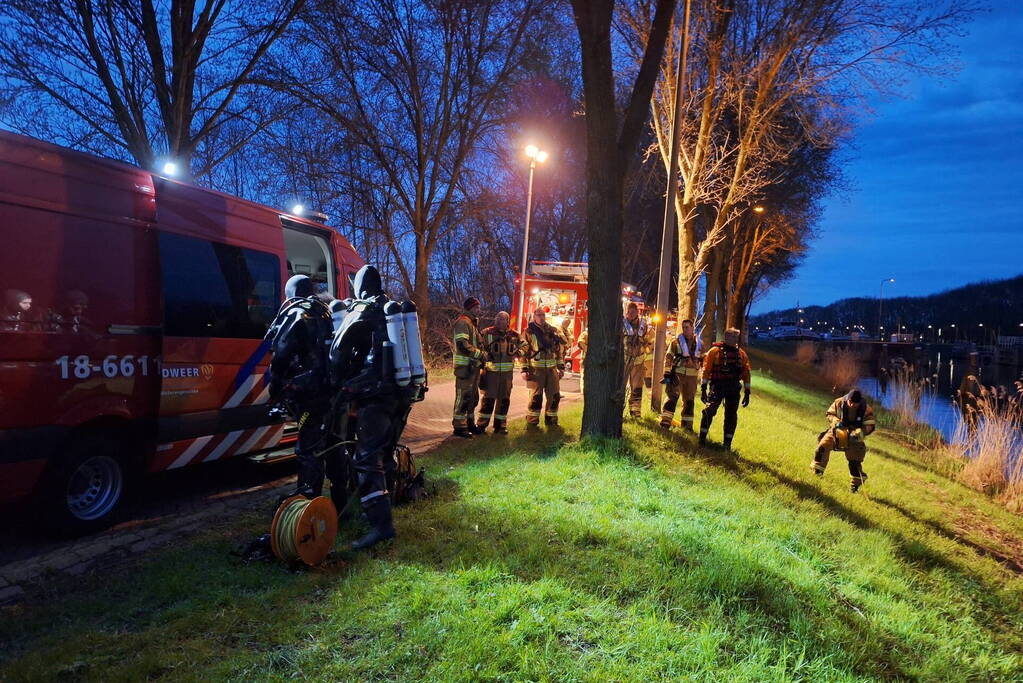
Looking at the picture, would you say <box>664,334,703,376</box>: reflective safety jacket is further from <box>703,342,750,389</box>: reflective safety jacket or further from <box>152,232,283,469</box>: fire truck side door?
<box>152,232,283,469</box>: fire truck side door

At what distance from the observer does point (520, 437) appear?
8.83 metres

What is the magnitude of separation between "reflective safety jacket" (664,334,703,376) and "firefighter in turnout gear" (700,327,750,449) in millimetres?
1277

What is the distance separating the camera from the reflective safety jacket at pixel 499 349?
30.0ft

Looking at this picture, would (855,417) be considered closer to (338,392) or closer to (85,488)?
(338,392)

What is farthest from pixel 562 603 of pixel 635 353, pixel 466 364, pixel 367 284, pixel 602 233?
pixel 635 353

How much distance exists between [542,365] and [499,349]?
80 cm

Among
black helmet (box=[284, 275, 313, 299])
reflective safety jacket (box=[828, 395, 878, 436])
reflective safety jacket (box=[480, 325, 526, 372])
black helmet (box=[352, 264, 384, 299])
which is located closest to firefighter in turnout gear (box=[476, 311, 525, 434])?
reflective safety jacket (box=[480, 325, 526, 372])

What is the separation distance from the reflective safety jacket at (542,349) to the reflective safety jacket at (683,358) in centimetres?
188

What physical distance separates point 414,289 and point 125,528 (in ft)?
49.1

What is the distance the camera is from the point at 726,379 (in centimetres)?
879

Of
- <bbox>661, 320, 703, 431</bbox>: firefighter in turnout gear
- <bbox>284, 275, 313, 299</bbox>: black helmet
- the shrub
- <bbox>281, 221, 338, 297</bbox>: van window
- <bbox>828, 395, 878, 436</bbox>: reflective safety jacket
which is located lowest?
the shrub

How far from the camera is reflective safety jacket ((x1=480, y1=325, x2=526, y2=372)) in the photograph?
913 centimetres

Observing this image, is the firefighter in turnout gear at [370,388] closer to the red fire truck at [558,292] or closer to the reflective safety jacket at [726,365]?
the reflective safety jacket at [726,365]

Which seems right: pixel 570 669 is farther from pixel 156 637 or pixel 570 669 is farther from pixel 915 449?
pixel 915 449
